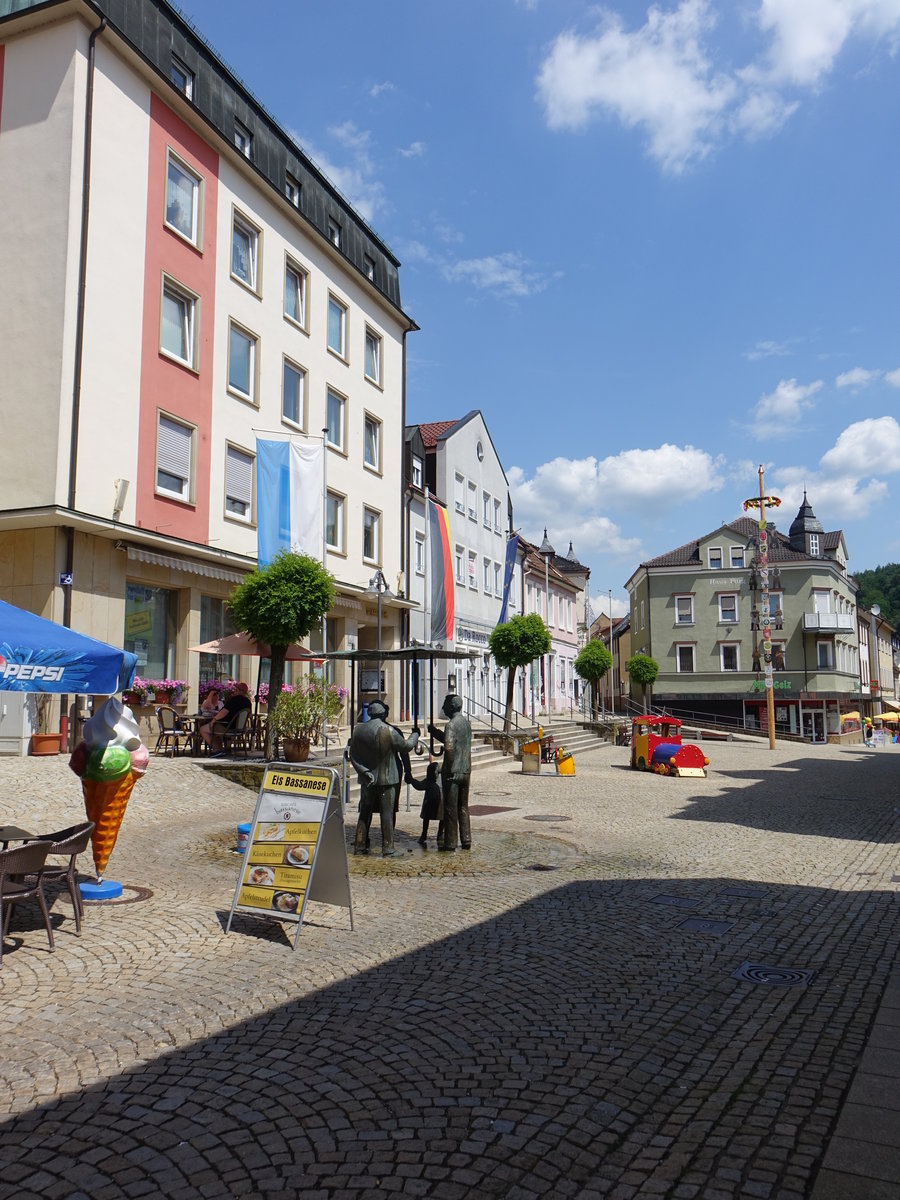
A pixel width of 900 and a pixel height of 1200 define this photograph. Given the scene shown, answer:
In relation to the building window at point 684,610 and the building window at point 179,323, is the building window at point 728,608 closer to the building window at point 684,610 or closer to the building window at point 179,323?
the building window at point 684,610

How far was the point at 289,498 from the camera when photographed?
22719 mm

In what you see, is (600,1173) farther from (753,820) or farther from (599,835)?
(753,820)

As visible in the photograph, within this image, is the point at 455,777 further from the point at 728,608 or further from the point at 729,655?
the point at 728,608

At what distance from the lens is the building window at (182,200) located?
2158cm

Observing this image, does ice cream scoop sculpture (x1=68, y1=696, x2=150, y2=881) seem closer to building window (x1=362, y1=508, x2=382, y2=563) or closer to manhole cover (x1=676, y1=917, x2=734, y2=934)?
manhole cover (x1=676, y1=917, x2=734, y2=934)

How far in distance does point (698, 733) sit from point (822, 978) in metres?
39.1


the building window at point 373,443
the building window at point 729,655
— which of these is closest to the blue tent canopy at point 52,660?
the building window at point 373,443

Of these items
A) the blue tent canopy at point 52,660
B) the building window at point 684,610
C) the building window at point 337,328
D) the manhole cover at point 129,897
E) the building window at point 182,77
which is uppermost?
the building window at point 182,77

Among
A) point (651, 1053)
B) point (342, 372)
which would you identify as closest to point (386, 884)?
point (651, 1053)

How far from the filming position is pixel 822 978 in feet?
20.6

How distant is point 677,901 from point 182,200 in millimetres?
19902

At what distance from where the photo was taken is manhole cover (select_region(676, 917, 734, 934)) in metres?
7.55

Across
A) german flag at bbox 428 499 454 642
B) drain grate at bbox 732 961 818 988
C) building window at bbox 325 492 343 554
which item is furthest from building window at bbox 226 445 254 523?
drain grate at bbox 732 961 818 988

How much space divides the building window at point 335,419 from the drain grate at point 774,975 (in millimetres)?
23570
